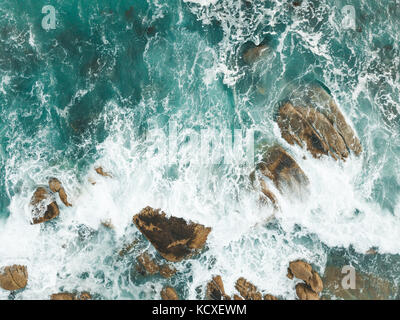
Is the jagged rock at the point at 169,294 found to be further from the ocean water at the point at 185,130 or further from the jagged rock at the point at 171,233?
the jagged rock at the point at 171,233

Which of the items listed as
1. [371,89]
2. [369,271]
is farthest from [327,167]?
[369,271]

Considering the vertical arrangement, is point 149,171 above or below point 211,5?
below

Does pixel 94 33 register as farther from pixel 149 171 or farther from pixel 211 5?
pixel 149 171

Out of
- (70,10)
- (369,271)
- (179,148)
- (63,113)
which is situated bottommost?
(369,271)

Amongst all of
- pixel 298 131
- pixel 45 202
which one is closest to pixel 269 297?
pixel 298 131
